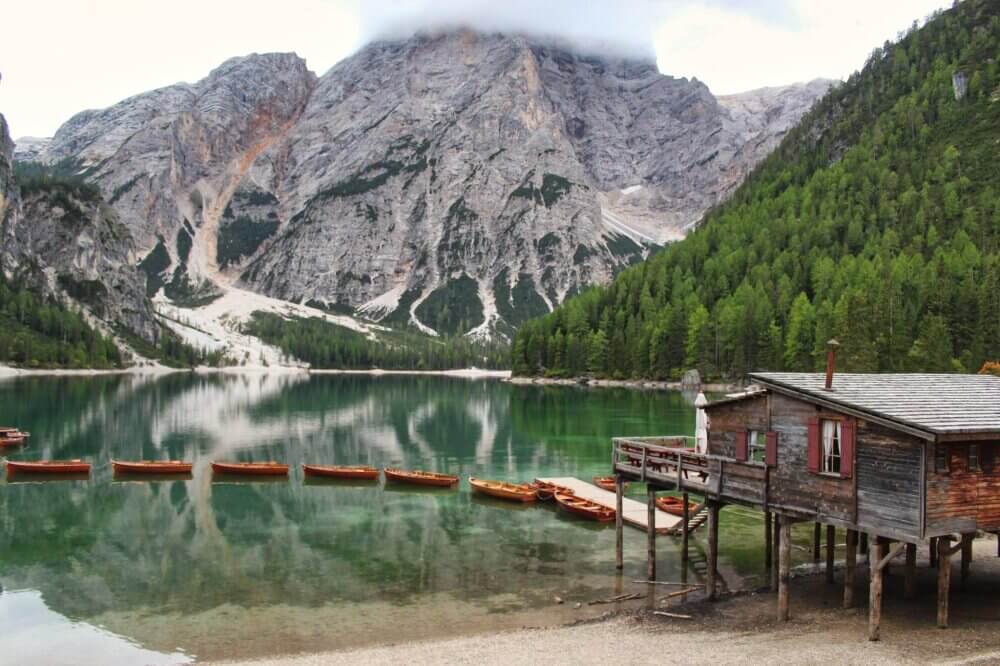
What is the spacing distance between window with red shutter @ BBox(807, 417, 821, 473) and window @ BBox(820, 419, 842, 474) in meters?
0.21

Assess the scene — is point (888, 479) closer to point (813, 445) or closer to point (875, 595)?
point (813, 445)

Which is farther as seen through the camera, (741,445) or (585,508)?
(585,508)

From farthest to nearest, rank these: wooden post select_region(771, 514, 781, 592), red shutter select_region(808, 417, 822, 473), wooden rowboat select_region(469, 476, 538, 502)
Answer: wooden rowboat select_region(469, 476, 538, 502) → wooden post select_region(771, 514, 781, 592) → red shutter select_region(808, 417, 822, 473)

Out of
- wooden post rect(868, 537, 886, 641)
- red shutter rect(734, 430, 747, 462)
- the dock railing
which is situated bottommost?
wooden post rect(868, 537, 886, 641)

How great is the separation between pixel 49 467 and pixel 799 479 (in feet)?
218

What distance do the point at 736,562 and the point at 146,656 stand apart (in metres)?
28.3

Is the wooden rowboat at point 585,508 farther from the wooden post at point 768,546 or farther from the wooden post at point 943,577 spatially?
the wooden post at point 943,577

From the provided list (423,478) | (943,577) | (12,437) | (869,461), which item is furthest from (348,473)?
(943,577)

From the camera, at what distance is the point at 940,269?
14750 cm

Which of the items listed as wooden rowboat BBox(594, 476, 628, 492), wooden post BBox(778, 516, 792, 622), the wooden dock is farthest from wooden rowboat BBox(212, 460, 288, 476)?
wooden post BBox(778, 516, 792, 622)

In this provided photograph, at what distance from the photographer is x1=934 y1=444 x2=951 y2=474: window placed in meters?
25.6

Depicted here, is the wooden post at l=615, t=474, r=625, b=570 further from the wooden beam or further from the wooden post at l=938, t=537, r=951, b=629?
the wooden post at l=938, t=537, r=951, b=629

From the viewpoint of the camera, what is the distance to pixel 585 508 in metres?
52.8

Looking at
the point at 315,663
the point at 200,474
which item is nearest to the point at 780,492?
the point at 315,663
